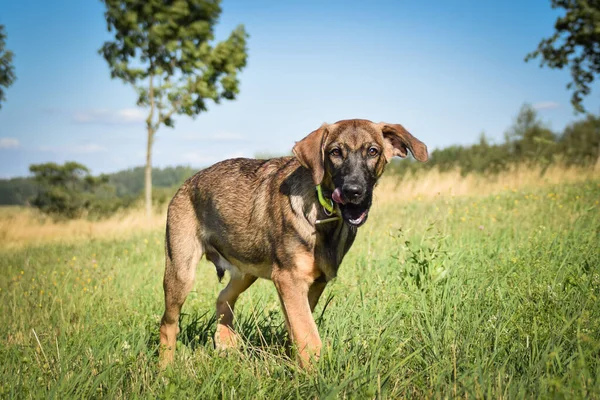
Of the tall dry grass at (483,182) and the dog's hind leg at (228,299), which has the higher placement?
the tall dry grass at (483,182)

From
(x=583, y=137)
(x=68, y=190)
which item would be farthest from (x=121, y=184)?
(x=583, y=137)

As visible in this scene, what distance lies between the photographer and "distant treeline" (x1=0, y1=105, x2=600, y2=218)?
25.6 m

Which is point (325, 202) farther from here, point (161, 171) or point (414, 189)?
point (161, 171)

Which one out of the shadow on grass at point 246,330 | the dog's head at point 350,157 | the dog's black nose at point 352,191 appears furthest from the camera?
the shadow on grass at point 246,330

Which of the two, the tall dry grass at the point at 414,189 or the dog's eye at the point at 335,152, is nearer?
the dog's eye at the point at 335,152

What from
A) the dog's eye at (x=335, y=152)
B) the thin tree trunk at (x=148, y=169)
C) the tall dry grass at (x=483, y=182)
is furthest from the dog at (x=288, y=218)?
the thin tree trunk at (x=148, y=169)

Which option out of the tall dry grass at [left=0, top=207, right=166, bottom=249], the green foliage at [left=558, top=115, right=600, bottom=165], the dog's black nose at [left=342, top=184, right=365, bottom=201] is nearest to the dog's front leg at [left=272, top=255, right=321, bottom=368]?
the dog's black nose at [left=342, top=184, right=365, bottom=201]

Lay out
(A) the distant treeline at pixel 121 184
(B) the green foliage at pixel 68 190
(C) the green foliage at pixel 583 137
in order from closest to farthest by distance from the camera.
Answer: (A) the distant treeline at pixel 121 184 → (C) the green foliage at pixel 583 137 → (B) the green foliage at pixel 68 190

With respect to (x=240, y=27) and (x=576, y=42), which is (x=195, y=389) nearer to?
(x=240, y=27)

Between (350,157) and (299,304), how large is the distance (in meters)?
1.12

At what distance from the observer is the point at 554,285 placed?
3.86m

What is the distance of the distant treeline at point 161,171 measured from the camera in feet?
84.1

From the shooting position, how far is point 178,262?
434 centimetres

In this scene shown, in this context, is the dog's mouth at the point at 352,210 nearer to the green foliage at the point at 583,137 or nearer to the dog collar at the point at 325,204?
the dog collar at the point at 325,204
